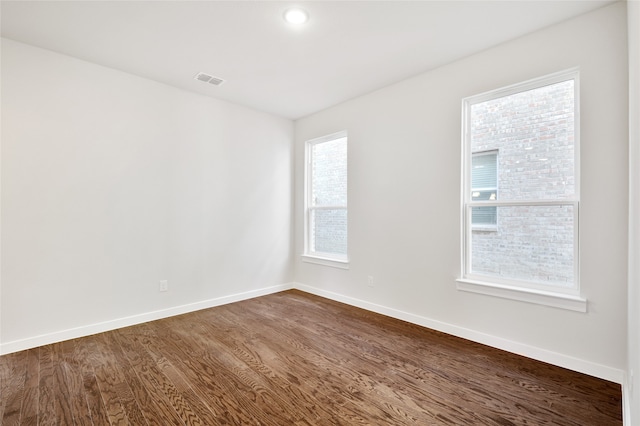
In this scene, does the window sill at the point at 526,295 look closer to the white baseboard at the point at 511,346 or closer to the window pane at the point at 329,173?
the white baseboard at the point at 511,346

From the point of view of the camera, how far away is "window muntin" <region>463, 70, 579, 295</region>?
2383mm

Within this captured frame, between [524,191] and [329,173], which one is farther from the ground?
[329,173]

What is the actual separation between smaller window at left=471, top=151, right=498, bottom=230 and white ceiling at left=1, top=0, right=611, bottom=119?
102 centimetres

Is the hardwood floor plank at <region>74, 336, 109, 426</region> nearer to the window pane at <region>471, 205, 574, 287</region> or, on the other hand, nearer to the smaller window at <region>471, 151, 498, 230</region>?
the window pane at <region>471, 205, 574, 287</region>

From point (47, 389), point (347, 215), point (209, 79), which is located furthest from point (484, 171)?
point (47, 389)

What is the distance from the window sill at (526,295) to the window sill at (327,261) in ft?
5.05

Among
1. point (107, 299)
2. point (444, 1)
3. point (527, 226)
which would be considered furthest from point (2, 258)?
point (527, 226)

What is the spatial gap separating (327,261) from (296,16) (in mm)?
2985

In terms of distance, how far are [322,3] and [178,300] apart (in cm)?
341

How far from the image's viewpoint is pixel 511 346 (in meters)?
2.56

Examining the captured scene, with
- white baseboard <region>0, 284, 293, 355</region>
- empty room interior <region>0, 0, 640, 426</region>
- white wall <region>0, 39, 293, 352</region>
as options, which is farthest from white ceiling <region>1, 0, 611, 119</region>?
white baseboard <region>0, 284, 293, 355</region>

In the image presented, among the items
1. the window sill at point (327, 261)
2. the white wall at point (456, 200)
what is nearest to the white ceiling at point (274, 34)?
the white wall at point (456, 200)

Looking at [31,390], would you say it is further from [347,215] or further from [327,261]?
[347,215]

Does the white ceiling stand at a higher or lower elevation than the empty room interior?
higher
